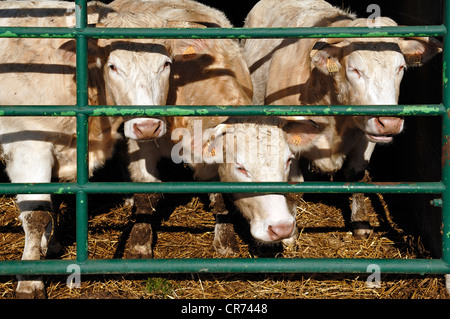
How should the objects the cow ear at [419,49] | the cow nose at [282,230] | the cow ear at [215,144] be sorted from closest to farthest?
the cow nose at [282,230] → the cow ear at [215,144] → the cow ear at [419,49]

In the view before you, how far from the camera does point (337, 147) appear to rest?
5.08 meters

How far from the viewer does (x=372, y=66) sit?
4281 mm

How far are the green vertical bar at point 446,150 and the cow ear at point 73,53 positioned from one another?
2302 mm

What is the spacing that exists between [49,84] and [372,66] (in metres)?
2.27

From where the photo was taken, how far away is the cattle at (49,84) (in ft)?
13.3

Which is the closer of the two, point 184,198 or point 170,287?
point 170,287

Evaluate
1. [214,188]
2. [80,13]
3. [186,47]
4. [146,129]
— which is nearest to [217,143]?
[146,129]

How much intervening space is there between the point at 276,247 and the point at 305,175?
4.98 ft

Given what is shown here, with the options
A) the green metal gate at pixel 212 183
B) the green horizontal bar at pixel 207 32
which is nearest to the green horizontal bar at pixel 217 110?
the green metal gate at pixel 212 183

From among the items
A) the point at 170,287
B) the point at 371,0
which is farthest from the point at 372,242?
the point at 371,0

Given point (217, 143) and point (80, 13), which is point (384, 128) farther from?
point (80, 13)

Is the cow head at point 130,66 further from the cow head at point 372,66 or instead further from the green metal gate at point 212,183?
the cow head at point 372,66

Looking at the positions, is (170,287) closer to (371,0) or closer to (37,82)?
(37,82)

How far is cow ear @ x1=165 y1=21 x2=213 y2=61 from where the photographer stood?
14.6ft
